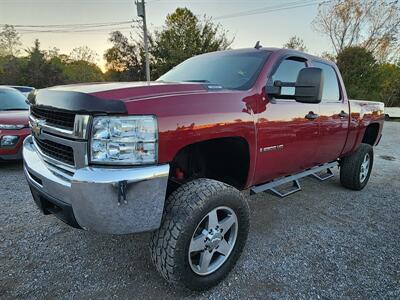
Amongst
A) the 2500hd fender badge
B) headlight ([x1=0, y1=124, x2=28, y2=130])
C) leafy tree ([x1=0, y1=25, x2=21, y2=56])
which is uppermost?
leafy tree ([x1=0, y1=25, x2=21, y2=56])

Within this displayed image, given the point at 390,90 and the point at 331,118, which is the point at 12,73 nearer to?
the point at 331,118

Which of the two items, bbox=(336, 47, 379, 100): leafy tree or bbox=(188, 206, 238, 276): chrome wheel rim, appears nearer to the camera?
bbox=(188, 206, 238, 276): chrome wheel rim

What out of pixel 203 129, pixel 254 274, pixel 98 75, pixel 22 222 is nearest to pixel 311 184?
pixel 254 274

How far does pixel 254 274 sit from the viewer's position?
7.94 feet

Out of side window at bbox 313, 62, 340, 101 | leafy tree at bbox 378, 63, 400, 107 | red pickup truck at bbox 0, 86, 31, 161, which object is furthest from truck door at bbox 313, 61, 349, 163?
leafy tree at bbox 378, 63, 400, 107

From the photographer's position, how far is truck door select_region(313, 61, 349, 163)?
3420 millimetres

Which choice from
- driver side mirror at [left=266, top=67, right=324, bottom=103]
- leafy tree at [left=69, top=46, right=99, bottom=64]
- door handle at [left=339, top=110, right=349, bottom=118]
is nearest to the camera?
driver side mirror at [left=266, top=67, right=324, bottom=103]

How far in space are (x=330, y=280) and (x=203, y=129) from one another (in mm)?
1604

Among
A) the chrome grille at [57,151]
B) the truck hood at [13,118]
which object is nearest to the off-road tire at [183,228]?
the chrome grille at [57,151]

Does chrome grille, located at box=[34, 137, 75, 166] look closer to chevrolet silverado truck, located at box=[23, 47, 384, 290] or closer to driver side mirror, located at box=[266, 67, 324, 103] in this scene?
chevrolet silverado truck, located at box=[23, 47, 384, 290]

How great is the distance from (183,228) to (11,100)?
587 centimetres

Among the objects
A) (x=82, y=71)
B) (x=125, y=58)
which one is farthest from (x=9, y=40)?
(x=125, y=58)

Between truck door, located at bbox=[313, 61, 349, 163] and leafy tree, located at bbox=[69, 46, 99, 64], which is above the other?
leafy tree, located at bbox=[69, 46, 99, 64]

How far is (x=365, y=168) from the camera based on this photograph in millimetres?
4711
